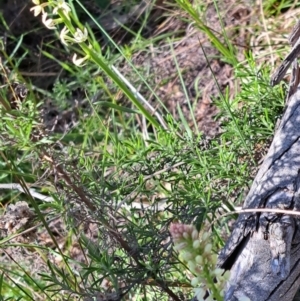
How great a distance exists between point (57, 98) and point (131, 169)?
1.05m

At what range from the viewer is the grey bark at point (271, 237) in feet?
4.98

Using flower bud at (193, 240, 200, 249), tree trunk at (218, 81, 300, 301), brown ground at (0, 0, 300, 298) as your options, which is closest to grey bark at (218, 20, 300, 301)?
tree trunk at (218, 81, 300, 301)

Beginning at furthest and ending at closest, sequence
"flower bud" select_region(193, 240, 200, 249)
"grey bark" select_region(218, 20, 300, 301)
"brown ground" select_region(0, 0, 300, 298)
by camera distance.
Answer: "brown ground" select_region(0, 0, 300, 298) < "grey bark" select_region(218, 20, 300, 301) < "flower bud" select_region(193, 240, 200, 249)

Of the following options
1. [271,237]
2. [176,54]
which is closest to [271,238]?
[271,237]

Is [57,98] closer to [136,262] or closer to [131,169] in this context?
[131,169]

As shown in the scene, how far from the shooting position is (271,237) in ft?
5.02

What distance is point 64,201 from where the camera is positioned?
1603mm

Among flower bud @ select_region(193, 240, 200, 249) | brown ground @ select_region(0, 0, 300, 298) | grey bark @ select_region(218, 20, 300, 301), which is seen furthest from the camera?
brown ground @ select_region(0, 0, 300, 298)

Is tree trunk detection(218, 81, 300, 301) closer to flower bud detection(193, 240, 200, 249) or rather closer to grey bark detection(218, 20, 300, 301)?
grey bark detection(218, 20, 300, 301)

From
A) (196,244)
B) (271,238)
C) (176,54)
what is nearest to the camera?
(196,244)

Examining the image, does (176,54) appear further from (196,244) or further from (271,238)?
(196,244)

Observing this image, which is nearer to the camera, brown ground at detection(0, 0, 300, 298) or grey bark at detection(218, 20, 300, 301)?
grey bark at detection(218, 20, 300, 301)

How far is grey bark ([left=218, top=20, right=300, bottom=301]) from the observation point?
1.52m

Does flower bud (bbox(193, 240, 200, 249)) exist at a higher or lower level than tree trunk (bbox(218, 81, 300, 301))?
higher
